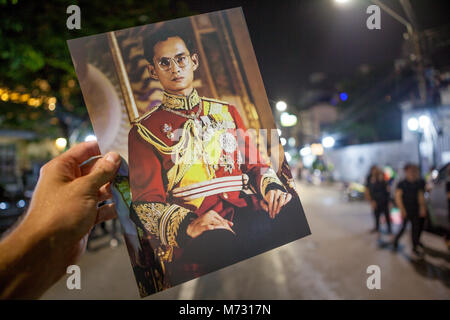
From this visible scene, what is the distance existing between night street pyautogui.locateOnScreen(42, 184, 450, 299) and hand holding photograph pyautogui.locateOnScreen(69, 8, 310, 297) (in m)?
3.05

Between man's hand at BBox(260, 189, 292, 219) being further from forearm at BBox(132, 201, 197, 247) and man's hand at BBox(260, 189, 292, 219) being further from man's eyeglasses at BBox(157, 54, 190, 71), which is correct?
man's eyeglasses at BBox(157, 54, 190, 71)

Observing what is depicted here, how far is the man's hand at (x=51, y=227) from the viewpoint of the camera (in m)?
1.08

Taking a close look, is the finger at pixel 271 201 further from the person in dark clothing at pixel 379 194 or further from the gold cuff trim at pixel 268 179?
the person in dark clothing at pixel 379 194

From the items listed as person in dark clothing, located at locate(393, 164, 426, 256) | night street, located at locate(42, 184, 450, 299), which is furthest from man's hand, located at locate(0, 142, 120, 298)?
person in dark clothing, located at locate(393, 164, 426, 256)

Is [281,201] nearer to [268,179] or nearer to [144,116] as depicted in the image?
[268,179]

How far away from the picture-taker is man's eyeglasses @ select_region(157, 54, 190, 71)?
120cm

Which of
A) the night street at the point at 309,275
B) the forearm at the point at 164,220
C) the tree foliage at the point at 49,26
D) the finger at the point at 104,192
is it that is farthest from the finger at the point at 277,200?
the night street at the point at 309,275

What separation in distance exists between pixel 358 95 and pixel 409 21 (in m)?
17.4

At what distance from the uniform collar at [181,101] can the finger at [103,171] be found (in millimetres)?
334

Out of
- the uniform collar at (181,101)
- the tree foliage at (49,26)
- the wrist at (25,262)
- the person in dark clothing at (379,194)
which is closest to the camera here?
the wrist at (25,262)

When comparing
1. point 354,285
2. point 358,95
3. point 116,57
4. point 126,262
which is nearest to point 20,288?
point 116,57

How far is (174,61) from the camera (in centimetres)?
122

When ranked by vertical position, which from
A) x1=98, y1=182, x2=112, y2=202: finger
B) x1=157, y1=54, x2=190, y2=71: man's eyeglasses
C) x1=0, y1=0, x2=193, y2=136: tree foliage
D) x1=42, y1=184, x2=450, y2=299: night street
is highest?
x1=0, y1=0, x2=193, y2=136: tree foliage

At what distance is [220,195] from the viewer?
1.18 metres
